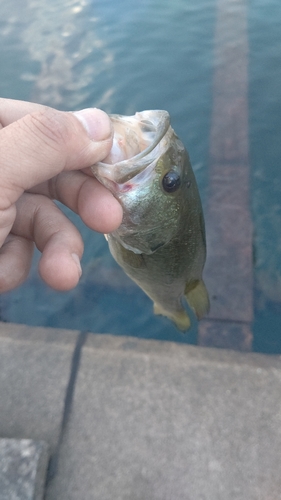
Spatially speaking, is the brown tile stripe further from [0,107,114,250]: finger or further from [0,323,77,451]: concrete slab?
[0,107,114,250]: finger

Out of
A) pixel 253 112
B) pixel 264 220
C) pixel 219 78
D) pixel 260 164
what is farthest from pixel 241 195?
pixel 219 78

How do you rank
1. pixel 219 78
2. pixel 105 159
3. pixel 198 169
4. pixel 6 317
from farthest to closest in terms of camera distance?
pixel 219 78 → pixel 198 169 → pixel 6 317 → pixel 105 159

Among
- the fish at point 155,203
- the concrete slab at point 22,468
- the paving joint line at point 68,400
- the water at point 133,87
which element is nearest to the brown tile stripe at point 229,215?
the water at point 133,87

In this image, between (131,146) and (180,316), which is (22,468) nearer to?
(180,316)

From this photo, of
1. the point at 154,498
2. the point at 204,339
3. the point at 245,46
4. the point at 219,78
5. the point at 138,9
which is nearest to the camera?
the point at 154,498

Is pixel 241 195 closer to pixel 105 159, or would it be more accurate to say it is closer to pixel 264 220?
pixel 264 220
